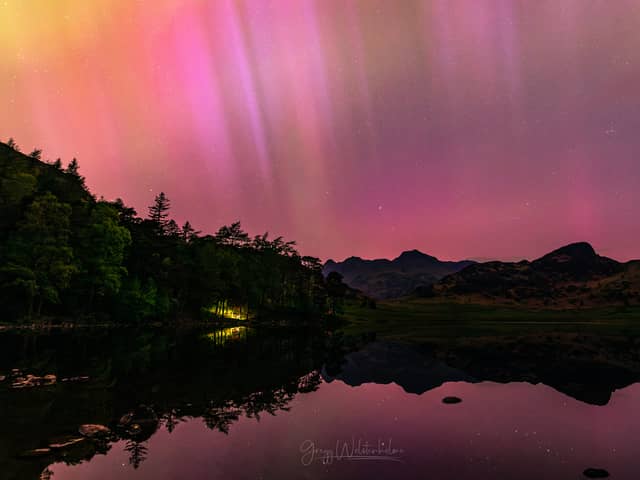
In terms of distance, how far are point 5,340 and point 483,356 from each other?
60.7m

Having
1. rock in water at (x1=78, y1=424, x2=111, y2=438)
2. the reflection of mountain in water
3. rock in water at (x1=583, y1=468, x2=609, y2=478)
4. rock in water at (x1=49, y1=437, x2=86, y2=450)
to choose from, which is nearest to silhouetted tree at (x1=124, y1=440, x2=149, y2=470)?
rock in water at (x1=78, y1=424, x2=111, y2=438)

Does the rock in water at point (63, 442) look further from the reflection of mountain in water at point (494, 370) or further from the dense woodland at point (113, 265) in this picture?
the dense woodland at point (113, 265)

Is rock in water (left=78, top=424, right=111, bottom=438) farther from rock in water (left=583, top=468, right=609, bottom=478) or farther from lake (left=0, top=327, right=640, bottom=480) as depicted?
rock in water (left=583, top=468, right=609, bottom=478)

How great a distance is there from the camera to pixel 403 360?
4622cm

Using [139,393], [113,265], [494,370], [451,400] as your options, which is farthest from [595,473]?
[113,265]

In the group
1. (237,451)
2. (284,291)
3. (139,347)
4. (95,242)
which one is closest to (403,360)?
(139,347)

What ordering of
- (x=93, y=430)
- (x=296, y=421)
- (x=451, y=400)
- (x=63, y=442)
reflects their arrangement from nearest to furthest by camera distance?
(x=63, y=442), (x=93, y=430), (x=296, y=421), (x=451, y=400)

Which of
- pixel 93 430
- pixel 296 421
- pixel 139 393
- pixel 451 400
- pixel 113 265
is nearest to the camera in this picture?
pixel 93 430

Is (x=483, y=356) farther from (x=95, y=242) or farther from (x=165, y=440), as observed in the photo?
(x=95, y=242)

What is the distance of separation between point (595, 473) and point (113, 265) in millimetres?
87159

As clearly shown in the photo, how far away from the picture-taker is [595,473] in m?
14.0

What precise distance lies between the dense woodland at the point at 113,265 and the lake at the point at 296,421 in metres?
40.3

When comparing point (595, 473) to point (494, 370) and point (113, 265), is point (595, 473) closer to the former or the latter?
point (494, 370)

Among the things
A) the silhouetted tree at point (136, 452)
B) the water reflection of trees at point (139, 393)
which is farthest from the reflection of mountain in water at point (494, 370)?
the silhouetted tree at point (136, 452)
